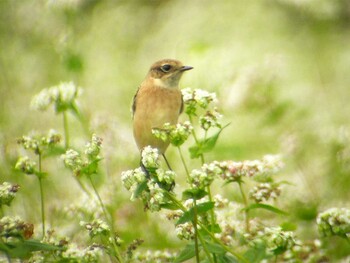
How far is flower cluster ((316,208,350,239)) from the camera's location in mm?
2256

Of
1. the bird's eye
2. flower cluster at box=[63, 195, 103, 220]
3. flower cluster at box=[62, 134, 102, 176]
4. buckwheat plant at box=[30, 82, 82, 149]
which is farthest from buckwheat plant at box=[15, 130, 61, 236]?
the bird's eye

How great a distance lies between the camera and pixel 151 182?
7.50 feet

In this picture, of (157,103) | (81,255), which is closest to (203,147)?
(81,255)

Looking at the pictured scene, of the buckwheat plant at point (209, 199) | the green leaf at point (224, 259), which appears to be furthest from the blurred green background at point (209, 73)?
the green leaf at point (224, 259)

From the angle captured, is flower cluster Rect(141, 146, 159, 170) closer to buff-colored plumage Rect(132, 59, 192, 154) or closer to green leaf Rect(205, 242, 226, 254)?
green leaf Rect(205, 242, 226, 254)

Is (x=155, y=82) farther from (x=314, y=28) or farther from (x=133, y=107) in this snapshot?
(x=314, y=28)

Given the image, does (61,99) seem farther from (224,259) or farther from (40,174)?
(224,259)

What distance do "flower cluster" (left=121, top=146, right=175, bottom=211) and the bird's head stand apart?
5.34 feet

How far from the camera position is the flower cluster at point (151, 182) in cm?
224

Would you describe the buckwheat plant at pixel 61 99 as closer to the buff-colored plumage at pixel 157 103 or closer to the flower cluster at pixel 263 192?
the buff-colored plumage at pixel 157 103

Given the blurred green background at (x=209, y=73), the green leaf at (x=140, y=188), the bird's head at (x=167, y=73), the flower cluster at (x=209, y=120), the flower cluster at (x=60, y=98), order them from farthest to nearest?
the blurred green background at (x=209, y=73) → the bird's head at (x=167, y=73) → the flower cluster at (x=60, y=98) → the flower cluster at (x=209, y=120) → the green leaf at (x=140, y=188)

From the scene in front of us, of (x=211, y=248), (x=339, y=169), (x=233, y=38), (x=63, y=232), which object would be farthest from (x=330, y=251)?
(x=233, y=38)

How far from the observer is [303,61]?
7.98m

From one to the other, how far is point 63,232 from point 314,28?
14.4 ft
